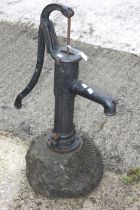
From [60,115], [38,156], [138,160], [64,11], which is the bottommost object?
[138,160]

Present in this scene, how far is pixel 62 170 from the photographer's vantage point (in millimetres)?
2590

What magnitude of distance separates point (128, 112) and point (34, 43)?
4.71 feet

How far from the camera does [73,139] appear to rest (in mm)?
2676

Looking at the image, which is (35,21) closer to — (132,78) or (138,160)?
(132,78)

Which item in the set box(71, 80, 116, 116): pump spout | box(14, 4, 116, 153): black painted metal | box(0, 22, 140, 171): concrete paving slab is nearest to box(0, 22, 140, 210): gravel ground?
box(0, 22, 140, 171): concrete paving slab

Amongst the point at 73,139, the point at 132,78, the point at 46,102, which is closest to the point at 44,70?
the point at 46,102

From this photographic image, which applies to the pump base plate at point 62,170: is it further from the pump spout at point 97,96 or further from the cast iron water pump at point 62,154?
the pump spout at point 97,96

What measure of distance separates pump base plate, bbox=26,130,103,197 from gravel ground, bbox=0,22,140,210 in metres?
0.09

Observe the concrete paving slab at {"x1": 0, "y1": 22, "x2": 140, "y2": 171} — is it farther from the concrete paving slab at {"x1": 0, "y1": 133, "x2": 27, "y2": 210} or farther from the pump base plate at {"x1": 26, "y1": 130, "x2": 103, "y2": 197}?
the pump base plate at {"x1": 26, "y1": 130, "x2": 103, "y2": 197}

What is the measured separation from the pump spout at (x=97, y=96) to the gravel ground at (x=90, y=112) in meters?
0.73

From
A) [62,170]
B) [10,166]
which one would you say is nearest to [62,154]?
[62,170]

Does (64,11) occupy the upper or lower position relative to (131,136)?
upper

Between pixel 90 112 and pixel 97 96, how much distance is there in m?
1.18

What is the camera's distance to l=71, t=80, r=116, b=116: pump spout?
2234 millimetres
